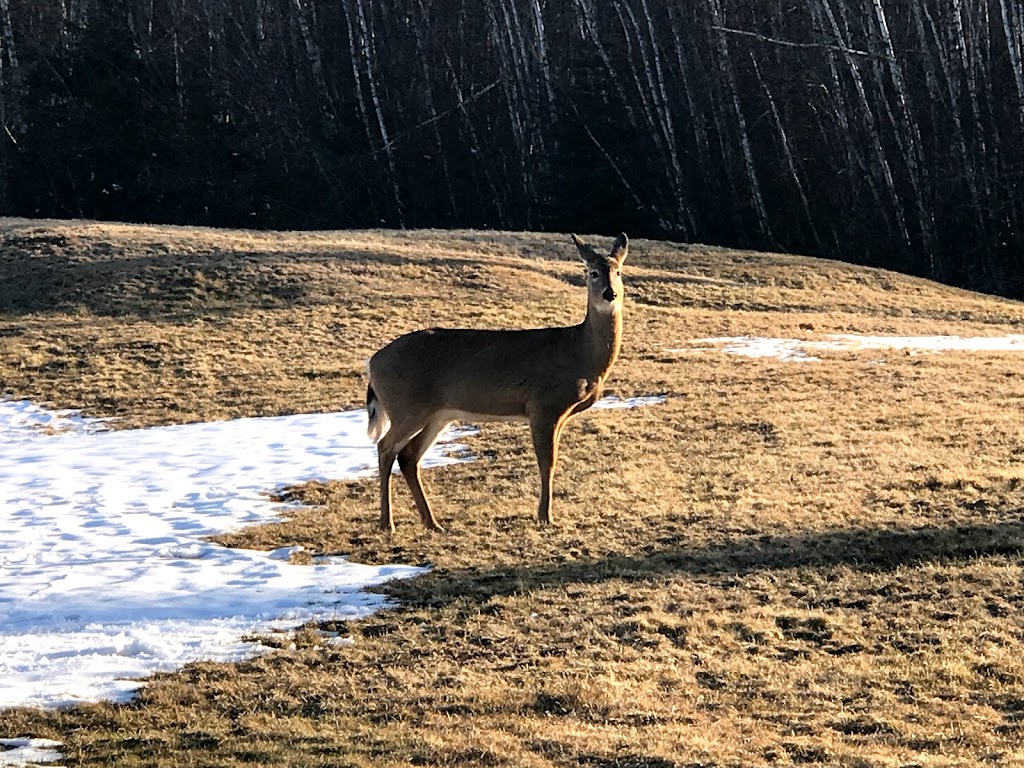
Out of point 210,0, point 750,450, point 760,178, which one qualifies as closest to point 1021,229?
point 760,178

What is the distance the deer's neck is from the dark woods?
3014cm

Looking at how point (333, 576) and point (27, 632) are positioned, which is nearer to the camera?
point (27, 632)

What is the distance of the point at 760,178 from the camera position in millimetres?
44812

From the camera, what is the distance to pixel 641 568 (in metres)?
9.22

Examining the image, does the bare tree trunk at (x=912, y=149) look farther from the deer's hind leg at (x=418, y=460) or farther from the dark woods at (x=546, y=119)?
the deer's hind leg at (x=418, y=460)

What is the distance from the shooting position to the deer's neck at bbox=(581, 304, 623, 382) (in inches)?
426

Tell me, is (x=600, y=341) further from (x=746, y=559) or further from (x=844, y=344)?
(x=844, y=344)

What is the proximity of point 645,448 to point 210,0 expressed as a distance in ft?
158

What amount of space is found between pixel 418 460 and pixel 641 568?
2.46 meters

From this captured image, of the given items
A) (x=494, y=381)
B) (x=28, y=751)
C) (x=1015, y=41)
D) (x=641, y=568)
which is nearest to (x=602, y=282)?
(x=494, y=381)

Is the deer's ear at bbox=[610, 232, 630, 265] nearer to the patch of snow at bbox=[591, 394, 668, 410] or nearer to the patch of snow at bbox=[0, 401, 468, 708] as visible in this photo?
the patch of snow at bbox=[0, 401, 468, 708]

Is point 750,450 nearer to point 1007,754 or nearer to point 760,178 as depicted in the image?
point 1007,754

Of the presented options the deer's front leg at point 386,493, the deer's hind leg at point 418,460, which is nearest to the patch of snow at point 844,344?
the deer's hind leg at point 418,460

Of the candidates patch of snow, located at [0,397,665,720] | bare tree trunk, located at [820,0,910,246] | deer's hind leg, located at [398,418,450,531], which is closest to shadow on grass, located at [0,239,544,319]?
patch of snow, located at [0,397,665,720]
